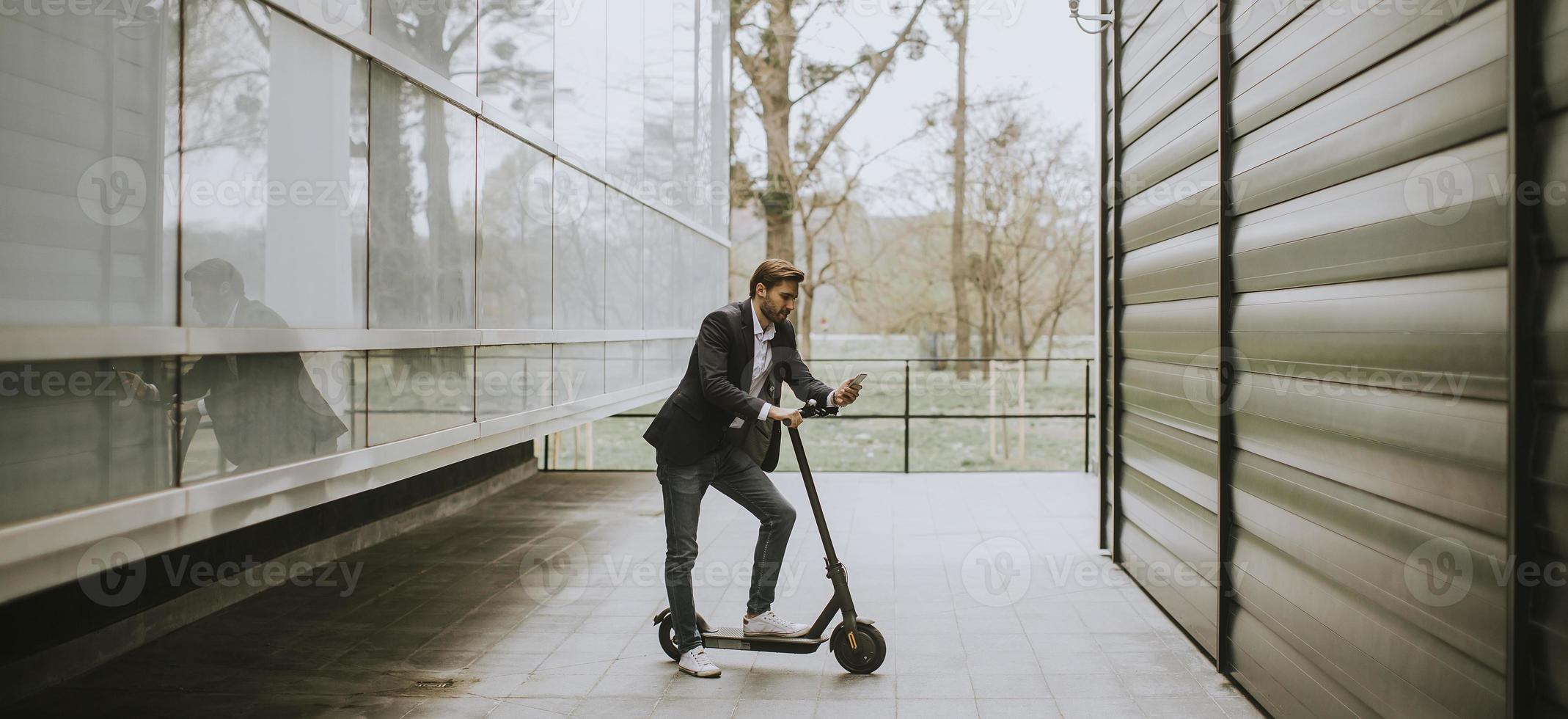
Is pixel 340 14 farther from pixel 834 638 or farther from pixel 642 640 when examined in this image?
pixel 834 638

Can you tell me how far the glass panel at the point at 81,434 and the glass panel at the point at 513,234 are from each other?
274cm

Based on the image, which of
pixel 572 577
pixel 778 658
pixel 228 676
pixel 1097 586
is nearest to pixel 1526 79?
pixel 778 658

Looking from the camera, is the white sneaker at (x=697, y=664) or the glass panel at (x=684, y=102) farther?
the glass panel at (x=684, y=102)

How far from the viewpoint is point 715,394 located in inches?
174

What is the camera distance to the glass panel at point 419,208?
4.95 metres

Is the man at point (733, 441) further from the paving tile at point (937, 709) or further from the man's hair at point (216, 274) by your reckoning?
the man's hair at point (216, 274)

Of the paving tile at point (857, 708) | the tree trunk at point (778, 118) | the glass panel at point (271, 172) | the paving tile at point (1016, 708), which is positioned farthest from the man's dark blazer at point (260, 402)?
the tree trunk at point (778, 118)

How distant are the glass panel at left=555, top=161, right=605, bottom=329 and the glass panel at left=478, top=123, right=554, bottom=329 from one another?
10.1 inches

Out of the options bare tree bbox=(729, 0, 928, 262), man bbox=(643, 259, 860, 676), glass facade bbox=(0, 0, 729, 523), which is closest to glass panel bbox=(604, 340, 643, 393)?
glass facade bbox=(0, 0, 729, 523)

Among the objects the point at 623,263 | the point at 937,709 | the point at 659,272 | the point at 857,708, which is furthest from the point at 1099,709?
the point at 659,272

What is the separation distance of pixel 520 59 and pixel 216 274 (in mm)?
3332

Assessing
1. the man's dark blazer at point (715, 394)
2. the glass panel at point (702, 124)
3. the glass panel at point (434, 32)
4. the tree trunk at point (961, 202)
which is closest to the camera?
the man's dark blazer at point (715, 394)

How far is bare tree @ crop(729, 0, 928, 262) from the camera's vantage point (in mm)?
18812

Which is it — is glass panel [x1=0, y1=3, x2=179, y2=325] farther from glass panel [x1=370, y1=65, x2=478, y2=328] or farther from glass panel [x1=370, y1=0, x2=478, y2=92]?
glass panel [x1=370, y1=0, x2=478, y2=92]
